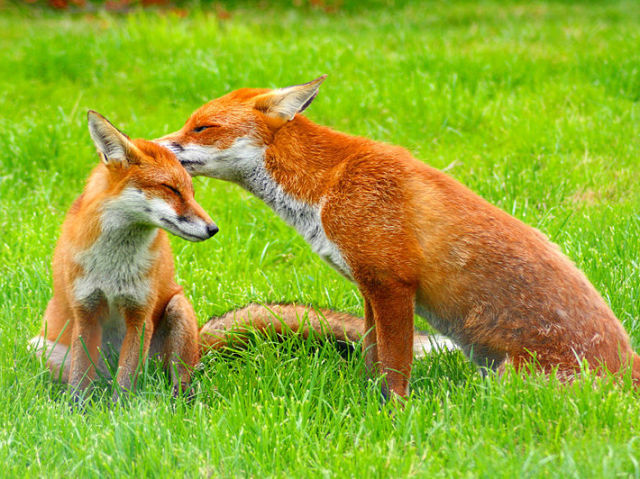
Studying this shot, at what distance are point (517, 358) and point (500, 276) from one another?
0.45 meters

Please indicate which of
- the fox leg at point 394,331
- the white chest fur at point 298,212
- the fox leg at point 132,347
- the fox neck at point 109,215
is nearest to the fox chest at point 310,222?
the white chest fur at point 298,212

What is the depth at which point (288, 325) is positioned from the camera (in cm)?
482

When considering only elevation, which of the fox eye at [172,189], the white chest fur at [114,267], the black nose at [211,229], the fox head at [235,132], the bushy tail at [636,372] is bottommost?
the bushy tail at [636,372]

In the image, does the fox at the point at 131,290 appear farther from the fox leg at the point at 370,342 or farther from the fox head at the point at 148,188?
the fox leg at the point at 370,342

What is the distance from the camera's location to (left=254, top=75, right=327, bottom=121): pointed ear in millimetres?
4406

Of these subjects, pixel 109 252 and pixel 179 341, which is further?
pixel 179 341

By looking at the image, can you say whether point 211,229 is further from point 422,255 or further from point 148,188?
point 422,255

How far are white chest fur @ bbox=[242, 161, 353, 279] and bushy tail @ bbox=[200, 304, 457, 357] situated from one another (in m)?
0.59

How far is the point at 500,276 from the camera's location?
4086 millimetres

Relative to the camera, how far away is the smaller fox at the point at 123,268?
411 centimetres

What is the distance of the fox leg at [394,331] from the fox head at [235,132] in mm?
1101

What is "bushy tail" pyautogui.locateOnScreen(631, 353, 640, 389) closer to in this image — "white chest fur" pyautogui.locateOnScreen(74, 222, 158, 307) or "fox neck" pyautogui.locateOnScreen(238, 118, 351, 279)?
"fox neck" pyautogui.locateOnScreen(238, 118, 351, 279)

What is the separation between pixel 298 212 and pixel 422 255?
0.79 m

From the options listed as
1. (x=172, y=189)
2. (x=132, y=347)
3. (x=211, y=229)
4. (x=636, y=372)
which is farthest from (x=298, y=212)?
(x=636, y=372)
